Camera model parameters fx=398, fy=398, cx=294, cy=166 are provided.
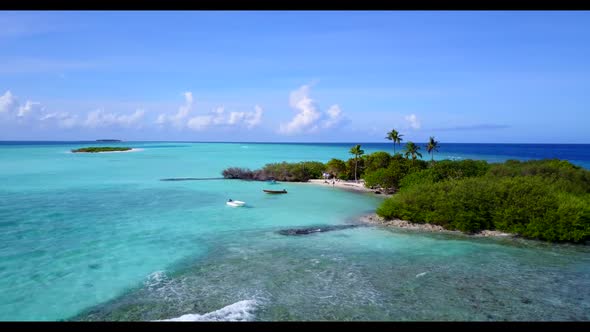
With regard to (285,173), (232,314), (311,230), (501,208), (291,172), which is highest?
(501,208)

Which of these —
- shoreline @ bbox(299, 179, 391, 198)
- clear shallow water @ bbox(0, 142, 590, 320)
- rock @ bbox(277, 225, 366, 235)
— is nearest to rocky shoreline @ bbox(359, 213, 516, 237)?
clear shallow water @ bbox(0, 142, 590, 320)

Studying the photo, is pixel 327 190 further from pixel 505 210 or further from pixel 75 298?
pixel 75 298

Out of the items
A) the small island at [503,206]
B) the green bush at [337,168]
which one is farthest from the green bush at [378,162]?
the small island at [503,206]

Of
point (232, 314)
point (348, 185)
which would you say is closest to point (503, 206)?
point (232, 314)

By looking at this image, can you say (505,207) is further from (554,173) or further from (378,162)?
(378,162)

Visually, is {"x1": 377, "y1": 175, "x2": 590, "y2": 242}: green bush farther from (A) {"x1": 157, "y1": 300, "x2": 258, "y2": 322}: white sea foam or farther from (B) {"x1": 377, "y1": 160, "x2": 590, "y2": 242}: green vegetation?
(A) {"x1": 157, "y1": 300, "x2": 258, "y2": 322}: white sea foam

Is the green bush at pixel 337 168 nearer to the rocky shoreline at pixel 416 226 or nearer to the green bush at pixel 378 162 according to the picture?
the green bush at pixel 378 162
